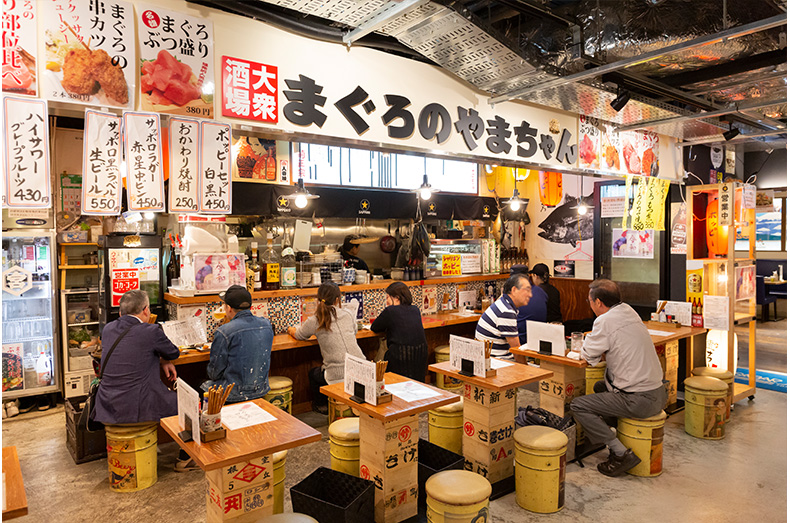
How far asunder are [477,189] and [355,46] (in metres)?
5.98

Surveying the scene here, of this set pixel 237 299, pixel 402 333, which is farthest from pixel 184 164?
pixel 402 333

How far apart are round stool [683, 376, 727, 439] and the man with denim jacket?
4.51m

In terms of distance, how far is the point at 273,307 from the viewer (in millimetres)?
6270

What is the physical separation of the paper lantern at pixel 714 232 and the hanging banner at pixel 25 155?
7.18m

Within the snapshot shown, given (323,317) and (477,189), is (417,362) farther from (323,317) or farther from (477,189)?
(477,189)

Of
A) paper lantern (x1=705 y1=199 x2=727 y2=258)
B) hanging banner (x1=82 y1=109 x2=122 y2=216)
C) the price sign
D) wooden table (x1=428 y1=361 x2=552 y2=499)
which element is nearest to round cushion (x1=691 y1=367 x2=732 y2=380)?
paper lantern (x1=705 y1=199 x2=727 y2=258)

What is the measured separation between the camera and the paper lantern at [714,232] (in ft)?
22.0

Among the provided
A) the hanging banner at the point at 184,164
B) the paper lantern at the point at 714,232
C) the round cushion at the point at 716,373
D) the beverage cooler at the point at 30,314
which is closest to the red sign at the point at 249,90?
the hanging banner at the point at 184,164

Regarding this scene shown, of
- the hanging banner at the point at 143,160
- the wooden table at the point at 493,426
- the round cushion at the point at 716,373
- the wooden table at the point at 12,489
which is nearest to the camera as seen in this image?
the wooden table at the point at 12,489

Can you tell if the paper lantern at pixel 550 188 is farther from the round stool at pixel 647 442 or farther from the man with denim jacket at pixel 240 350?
the man with denim jacket at pixel 240 350

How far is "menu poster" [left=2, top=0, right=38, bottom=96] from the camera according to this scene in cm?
286

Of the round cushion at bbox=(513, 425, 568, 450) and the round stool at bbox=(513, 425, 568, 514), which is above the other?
the round cushion at bbox=(513, 425, 568, 450)

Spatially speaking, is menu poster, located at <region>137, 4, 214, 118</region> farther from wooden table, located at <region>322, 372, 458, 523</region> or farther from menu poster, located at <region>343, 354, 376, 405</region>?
wooden table, located at <region>322, 372, 458, 523</region>

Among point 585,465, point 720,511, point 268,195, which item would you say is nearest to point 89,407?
point 268,195
